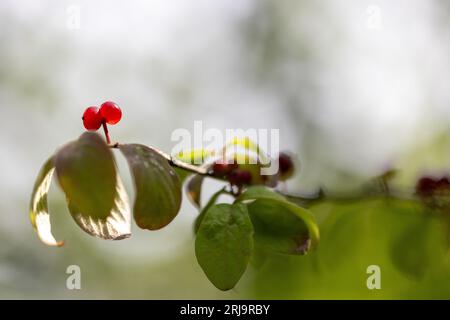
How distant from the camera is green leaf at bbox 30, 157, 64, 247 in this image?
0.76 meters

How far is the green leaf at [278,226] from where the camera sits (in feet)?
3.25

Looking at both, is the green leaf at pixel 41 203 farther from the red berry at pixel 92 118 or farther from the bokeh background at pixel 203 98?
the bokeh background at pixel 203 98

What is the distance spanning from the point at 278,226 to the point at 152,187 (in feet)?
0.95

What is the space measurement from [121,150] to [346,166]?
414 centimetres

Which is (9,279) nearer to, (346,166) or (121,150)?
(121,150)

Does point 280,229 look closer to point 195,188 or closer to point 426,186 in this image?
point 195,188

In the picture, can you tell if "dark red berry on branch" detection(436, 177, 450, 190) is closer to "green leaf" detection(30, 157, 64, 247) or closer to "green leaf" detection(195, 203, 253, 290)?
"green leaf" detection(195, 203, 253, 290)

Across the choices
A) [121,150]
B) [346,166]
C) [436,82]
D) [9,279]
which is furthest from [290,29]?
[121,150]

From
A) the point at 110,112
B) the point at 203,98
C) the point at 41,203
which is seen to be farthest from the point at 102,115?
the point at 203,98

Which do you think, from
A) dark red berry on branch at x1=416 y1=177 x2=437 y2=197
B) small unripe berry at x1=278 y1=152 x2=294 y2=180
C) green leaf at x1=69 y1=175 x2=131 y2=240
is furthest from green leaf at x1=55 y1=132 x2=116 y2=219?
dark red berry on branch at x1=416 y1=177 x2=437 y2=197

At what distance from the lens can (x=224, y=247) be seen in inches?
34.8

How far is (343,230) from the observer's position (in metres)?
1.43

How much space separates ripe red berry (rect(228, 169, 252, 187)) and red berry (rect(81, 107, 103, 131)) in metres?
0.27

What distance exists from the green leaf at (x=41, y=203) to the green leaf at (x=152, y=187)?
0.10m
